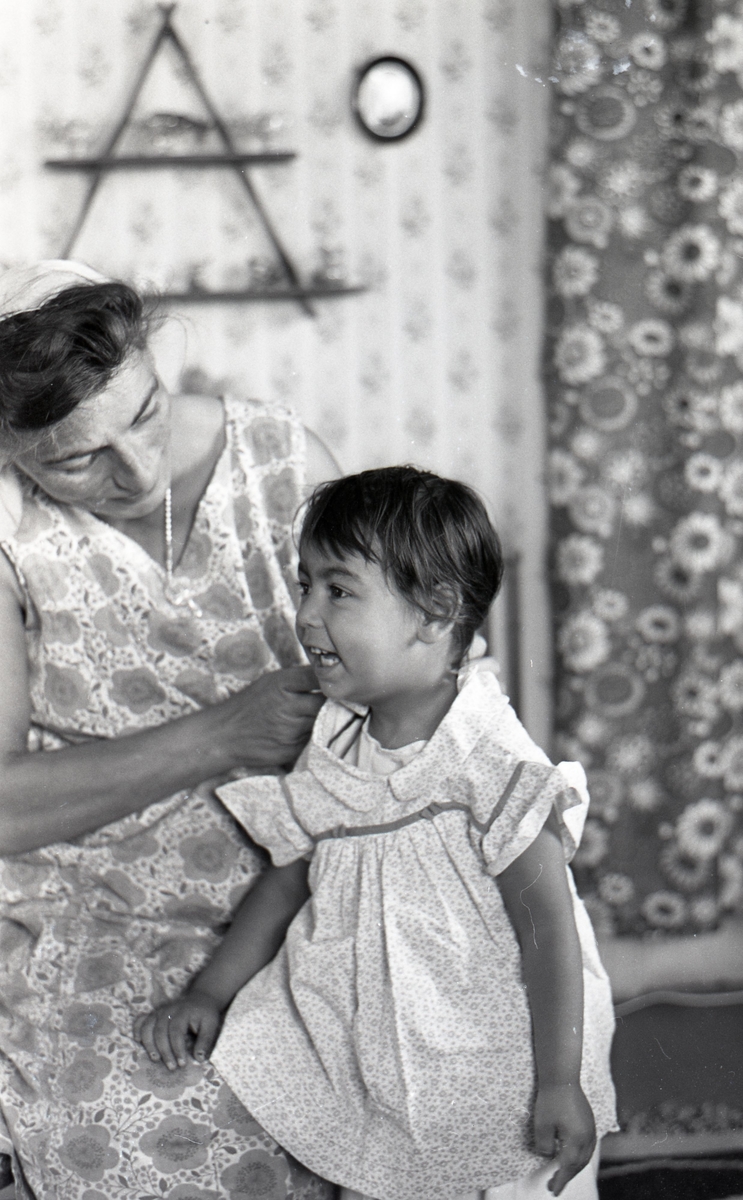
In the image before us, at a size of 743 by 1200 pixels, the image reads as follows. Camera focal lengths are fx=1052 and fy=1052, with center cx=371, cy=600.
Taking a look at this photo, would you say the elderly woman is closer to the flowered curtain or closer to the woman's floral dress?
the woman's floral dress

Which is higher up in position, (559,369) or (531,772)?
(559,369)

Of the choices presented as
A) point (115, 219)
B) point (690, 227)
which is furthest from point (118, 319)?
point (115, 219)

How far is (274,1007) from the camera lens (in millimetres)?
993

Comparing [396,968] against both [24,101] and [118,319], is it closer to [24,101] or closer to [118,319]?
[118,319]

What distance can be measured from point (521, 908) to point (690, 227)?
123cm

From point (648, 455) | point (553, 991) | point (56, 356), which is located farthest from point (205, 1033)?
point (648, 455)

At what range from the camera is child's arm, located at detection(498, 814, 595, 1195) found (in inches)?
34.8

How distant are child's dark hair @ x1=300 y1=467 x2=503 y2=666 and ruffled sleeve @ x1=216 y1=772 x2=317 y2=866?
0.23m

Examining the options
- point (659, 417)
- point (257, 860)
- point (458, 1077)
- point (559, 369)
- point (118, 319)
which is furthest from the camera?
point (559, 369)

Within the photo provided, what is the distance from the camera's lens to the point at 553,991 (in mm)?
900

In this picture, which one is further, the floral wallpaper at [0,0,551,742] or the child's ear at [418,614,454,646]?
the floral wallpaper at [0,0,551,742]

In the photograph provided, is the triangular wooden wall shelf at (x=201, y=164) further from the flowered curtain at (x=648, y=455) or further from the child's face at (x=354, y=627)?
the child's face at (x=354, y=627)

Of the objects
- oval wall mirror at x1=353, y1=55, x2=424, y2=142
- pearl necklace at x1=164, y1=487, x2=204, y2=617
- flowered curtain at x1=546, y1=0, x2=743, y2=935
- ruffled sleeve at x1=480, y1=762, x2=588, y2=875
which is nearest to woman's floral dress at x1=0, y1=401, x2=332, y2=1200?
pearl necklace at x1=164, y1=487, x2=204, y2=617

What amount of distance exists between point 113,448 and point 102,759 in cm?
33
